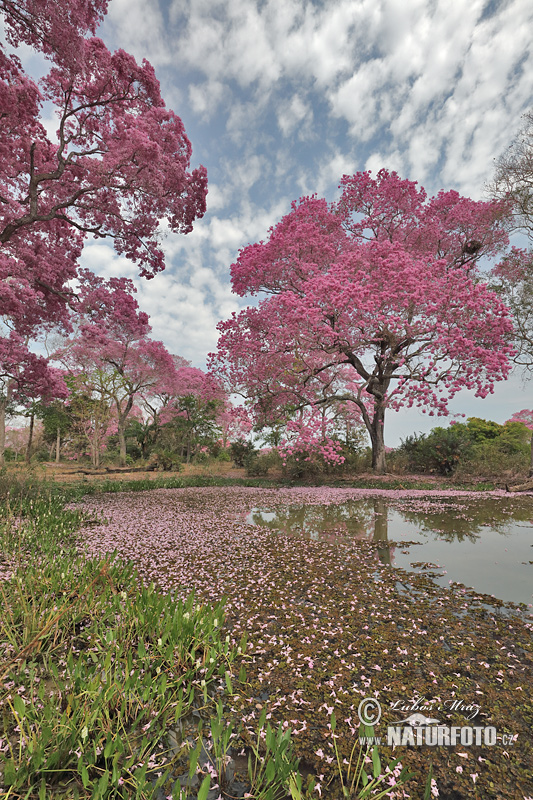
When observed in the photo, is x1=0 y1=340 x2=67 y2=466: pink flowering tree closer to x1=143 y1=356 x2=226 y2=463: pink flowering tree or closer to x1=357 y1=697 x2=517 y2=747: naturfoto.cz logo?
x1=143 y1=356 x2=226 y2=463: pink flowering tree

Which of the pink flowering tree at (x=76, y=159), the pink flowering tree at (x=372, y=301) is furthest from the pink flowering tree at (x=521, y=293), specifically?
the pink flowering tree at (x=76, y=159)

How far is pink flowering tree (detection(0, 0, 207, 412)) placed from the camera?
7.57 meters

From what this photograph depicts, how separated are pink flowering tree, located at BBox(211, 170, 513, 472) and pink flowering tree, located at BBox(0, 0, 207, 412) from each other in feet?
16.9

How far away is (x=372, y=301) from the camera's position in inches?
461

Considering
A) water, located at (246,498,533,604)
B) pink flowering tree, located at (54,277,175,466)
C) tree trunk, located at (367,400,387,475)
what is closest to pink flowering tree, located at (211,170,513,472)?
tree trunk, located at (367,400,387,475)

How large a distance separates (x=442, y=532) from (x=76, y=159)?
43.2ft

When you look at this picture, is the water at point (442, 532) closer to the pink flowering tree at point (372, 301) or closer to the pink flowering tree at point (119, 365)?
the pink flowering tree at point (372, 301)

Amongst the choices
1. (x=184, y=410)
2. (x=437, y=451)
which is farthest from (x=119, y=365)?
(x=437, y=451)

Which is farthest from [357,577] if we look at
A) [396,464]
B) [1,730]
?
[396,464]

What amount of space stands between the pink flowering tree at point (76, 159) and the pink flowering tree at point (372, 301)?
16.9 feet

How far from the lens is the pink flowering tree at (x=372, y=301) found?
39.1 ft

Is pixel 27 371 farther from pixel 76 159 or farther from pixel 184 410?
pixel 184 410

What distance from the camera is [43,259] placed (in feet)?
35.2

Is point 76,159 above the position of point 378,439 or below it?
above
